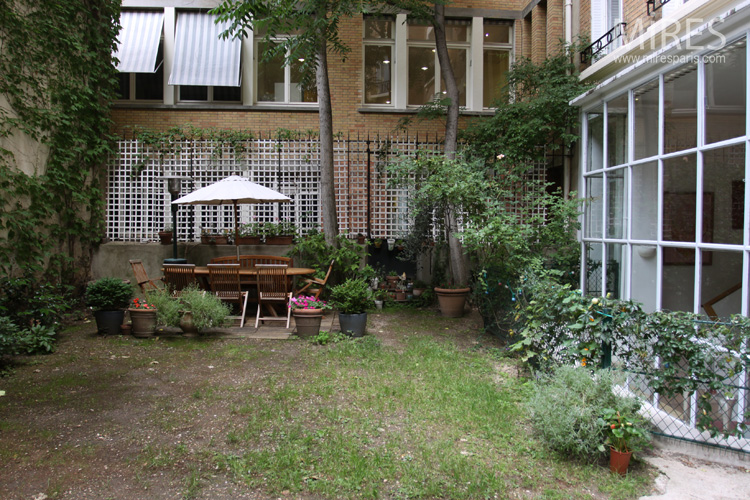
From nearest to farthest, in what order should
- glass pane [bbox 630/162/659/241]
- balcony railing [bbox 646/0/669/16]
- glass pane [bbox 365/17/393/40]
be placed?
1. glass pane [bbox 630/162/659/241]
2. balcony railing [bbox 646/0/669/16]
3. glass pane [bbox 365/17/393/40]

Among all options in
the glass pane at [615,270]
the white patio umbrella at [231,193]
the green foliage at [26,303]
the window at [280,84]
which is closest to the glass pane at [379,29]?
the window at [280,84]

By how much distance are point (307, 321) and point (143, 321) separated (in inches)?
91.2

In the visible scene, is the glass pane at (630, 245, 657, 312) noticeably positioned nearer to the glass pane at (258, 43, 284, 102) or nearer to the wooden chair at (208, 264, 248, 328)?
the wooden chair at (208, 264, 248, 328)

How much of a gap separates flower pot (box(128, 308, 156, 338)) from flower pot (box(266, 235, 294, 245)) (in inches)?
113

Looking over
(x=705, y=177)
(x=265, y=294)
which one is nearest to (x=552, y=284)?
(x=705, y=177)

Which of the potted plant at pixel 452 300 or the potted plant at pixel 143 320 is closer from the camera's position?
the potted plant at pixel 143 320

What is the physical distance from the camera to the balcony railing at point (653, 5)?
246 inches

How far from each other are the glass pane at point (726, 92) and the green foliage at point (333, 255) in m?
5.60

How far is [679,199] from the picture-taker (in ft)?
14.1

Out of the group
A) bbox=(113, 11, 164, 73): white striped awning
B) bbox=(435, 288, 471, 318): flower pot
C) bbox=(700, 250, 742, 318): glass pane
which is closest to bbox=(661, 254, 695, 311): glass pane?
bbox=(700, 250, 742, 318): glass pane

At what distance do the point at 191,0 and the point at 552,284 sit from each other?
10.3 m

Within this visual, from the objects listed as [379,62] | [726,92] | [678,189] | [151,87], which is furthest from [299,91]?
[726,92]

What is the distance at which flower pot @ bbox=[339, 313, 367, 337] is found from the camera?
21.6 feet

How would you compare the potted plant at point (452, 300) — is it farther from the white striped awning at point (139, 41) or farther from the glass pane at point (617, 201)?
the white striped awning at point (139, 41)
